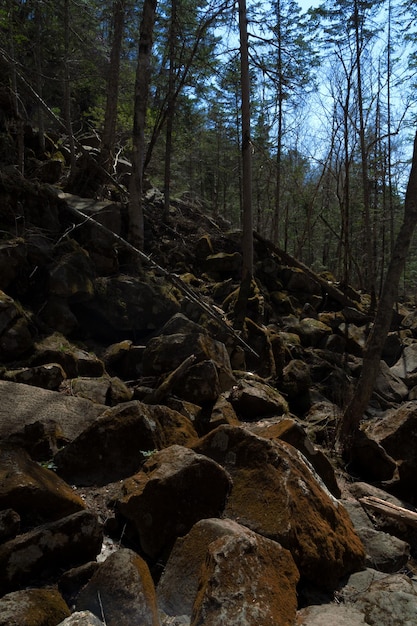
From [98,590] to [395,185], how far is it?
32361mm

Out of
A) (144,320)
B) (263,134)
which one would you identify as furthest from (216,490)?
(263,134)

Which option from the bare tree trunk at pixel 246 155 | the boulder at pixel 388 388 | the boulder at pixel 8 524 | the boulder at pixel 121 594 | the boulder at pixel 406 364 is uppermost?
the bare tree trunk at pixel 246 155

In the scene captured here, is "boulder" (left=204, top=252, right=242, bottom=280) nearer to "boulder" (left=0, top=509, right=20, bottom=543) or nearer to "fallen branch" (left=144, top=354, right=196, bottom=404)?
"fallen branch" (left=144, top=354, right=196, bottom=404)

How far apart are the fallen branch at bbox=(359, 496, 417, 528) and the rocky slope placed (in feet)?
0.09

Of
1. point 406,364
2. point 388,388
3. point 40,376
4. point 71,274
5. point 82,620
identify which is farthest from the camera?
point 406,364

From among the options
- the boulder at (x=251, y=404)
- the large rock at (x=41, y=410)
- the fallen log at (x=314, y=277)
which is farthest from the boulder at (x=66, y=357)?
the fallen log at (x=314, y=277)

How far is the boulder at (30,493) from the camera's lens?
11.0 ft

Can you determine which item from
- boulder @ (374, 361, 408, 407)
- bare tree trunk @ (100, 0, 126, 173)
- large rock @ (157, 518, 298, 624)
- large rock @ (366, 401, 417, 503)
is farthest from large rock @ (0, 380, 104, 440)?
bare tree trunk @ (100, 0, 126, 173)

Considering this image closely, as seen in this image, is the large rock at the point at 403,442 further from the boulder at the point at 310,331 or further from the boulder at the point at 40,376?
the boulder at the point at 310,331

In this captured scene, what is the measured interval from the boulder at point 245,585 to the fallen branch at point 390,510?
2708mm

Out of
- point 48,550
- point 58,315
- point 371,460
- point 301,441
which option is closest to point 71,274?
point 58,315

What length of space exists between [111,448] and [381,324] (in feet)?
17.9

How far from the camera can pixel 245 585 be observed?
284 cm

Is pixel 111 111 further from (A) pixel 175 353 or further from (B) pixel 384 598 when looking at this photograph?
(B) pixel 384 598
